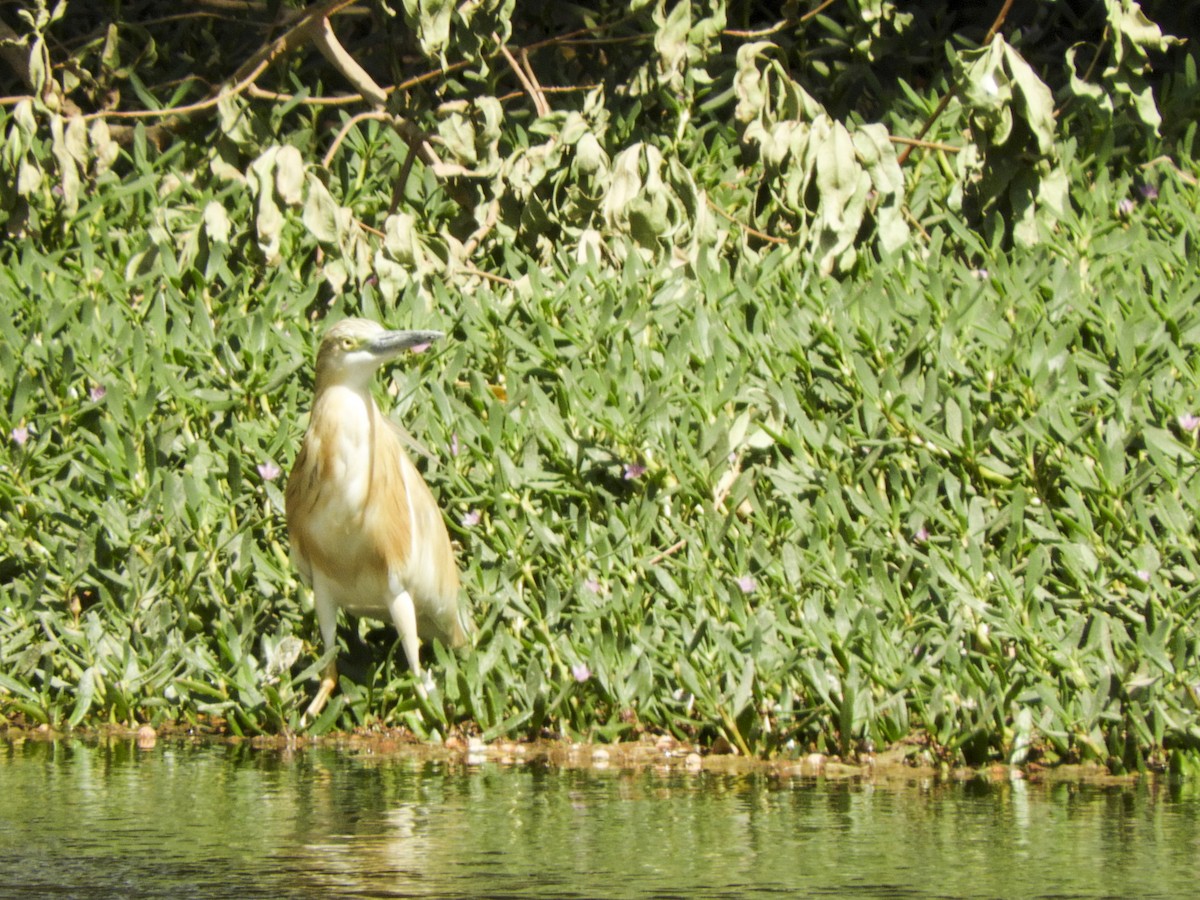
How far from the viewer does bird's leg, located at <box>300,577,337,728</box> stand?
5.07 metres

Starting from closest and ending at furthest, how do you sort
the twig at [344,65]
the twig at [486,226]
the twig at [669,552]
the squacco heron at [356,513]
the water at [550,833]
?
the water at [550,833]
the squacco heron at [356,513]
the twig at [669,552]
the twig at [486,226]
the twig at [344,65]

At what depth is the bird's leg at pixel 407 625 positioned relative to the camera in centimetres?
501

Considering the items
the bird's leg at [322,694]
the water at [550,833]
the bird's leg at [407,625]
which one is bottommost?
the water at [550,833]

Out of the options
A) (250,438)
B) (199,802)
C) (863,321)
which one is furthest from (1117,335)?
(199,802)

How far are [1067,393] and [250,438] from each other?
2.45m

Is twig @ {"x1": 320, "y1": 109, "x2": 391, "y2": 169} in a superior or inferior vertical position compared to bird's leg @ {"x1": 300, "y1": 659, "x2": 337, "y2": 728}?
superior

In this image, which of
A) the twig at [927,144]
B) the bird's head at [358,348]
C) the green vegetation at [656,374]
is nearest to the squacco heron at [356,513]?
the bird's head at [358,348]

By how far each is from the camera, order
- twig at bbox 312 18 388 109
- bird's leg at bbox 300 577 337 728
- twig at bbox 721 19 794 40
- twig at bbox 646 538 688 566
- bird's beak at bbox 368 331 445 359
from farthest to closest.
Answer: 1. twig at bbox 312 18 388 109
2. twig at bbox 721 19 794 40
3. twig at bbox 646 538 688 566
4. bird's leg at bbox 300 577 337 728
5. bird's beak at bbox 368 331 445 359

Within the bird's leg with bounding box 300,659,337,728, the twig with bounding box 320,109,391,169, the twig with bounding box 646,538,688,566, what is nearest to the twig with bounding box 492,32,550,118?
the twig with bounding box 320,109,391,169

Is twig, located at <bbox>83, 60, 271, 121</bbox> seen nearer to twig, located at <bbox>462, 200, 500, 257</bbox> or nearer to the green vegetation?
the green vegetation

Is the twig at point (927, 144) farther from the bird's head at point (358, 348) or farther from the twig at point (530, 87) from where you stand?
the bird's head at point (358, 348)

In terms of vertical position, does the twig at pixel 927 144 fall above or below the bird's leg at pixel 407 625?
above

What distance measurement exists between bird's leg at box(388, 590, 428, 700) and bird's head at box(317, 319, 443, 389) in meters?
0.58

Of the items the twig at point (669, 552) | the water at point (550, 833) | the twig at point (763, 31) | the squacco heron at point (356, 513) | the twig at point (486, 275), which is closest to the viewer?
the water at point (550, 833)
